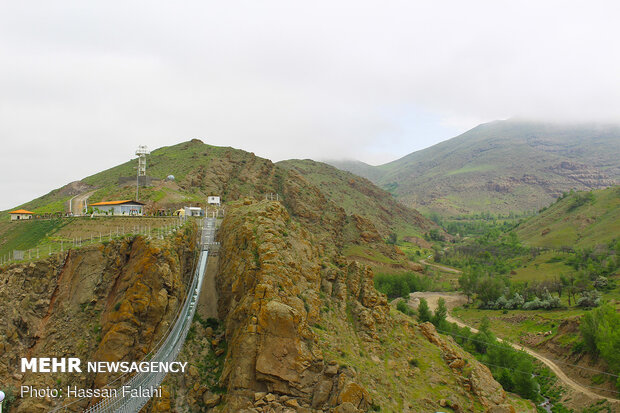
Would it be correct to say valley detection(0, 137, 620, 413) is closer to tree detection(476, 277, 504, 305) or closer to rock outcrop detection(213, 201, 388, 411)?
rock outcrop detection(213, 201, 388, 411)

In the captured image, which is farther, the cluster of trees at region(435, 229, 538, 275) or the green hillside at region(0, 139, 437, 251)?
the cluster of trees at region(435, 229, 538, 275)

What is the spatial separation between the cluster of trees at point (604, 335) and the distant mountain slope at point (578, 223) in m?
70.2

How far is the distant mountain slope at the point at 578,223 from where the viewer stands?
113 m

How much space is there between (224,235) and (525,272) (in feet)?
299

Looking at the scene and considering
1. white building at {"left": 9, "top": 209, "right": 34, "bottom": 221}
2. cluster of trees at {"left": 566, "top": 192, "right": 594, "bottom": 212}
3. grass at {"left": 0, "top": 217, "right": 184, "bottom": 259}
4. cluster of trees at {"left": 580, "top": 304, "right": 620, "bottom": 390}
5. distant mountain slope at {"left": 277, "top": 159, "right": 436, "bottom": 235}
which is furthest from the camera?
distant mountain slope at {"left": 277, "top": 159, "right": 436, "bottom": 235}

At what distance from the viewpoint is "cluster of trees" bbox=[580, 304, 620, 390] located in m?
41.2

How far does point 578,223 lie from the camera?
129 meters

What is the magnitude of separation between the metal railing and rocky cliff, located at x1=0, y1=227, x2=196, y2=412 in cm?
88

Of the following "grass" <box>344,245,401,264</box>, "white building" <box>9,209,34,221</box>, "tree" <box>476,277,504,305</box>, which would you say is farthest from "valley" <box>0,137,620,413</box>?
"grass" <box>344,245,401,264</box>

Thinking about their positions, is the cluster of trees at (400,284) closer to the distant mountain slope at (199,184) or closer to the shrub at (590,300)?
the distant mountain slope at (199,184)

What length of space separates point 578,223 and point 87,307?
145 m

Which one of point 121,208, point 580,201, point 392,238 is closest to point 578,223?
point 580,201

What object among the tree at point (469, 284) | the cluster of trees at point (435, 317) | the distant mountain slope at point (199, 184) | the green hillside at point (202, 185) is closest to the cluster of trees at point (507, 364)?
the cluster of trees at point (435, 317)

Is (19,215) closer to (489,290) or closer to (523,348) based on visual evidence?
(523,348)
